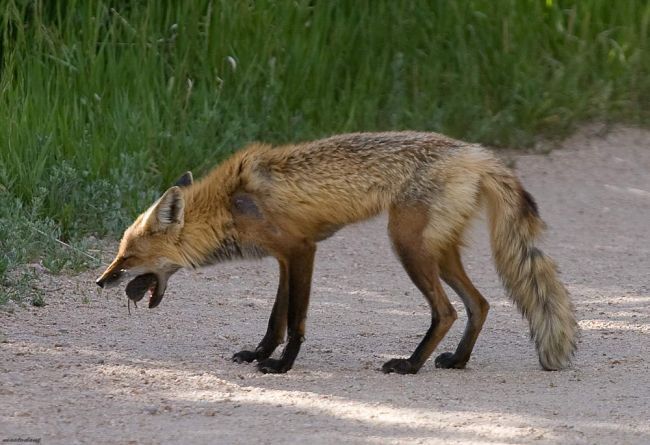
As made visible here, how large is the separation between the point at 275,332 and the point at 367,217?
791 mm

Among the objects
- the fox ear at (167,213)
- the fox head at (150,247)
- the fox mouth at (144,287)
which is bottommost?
the fox mouth at (144,287)

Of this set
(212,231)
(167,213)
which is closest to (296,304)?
(212,231)

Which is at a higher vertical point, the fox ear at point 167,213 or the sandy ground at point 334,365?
the fox ear at point 167,213

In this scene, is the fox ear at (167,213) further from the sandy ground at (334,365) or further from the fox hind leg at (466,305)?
the fox hind leg at (466,305)

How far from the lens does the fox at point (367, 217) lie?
18.6 ft

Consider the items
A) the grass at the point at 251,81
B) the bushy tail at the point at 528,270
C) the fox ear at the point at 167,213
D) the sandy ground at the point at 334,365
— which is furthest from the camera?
the grass at the point at 251,81

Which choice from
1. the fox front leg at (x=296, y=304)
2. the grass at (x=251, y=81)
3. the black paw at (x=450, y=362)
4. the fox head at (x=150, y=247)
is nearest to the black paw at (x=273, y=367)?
the fox front leg at (x=296, y=304)

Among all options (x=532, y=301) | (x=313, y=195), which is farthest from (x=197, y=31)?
(x=532, y=301)

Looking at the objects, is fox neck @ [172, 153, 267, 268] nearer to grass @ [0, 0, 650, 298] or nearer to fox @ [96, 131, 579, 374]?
fox @ [96, 131, 579, 374]

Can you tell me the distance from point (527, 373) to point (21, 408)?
2.52 meters

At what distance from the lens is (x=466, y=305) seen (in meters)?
6.03

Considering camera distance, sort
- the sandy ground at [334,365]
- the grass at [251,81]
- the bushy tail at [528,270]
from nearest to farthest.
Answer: the sandy ground at [334,365], the bushy tail at [528,270], the grass at [251,81]

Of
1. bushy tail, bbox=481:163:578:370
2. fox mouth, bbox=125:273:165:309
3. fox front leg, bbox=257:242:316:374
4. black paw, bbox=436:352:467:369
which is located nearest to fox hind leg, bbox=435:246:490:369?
black paw, bbox=436:352:467:369

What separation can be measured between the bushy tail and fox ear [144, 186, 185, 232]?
5.26ft
